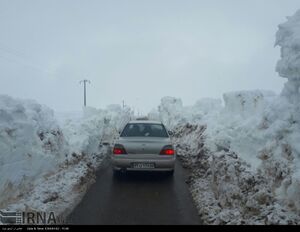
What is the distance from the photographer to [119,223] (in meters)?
5.48

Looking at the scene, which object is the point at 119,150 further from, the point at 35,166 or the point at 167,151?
the point at 35,166

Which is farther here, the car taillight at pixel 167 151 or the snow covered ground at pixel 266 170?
the car taillight at pixel 167 151

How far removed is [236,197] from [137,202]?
6.79 feet

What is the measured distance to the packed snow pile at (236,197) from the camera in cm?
516

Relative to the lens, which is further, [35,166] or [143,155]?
[143,155]

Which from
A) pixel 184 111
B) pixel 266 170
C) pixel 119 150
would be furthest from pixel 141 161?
pixel 184 111

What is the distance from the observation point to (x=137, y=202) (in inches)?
268

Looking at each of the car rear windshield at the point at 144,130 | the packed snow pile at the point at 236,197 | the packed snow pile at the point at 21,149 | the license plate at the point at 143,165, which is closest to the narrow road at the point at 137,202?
the packed snow pile at the point at 236,197

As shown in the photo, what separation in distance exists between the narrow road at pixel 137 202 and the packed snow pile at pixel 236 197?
Answer: 317 mm

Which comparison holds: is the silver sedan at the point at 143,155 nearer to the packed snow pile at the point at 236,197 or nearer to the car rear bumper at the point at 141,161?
the car rear bumper at the point at 141,161

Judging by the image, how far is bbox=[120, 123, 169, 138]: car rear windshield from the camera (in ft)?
31.4
